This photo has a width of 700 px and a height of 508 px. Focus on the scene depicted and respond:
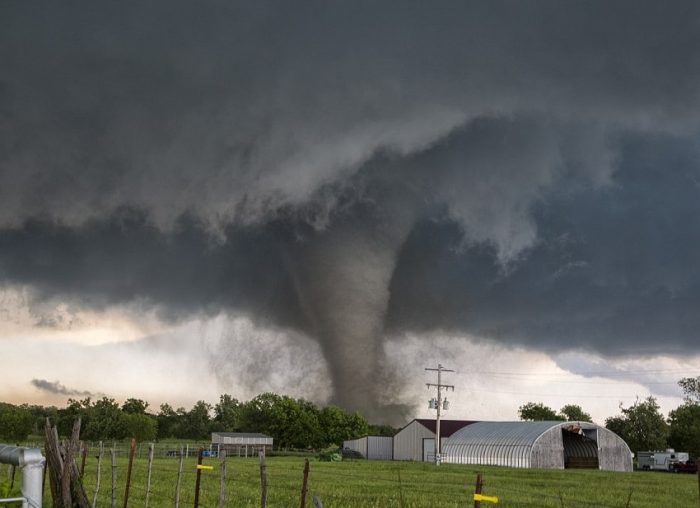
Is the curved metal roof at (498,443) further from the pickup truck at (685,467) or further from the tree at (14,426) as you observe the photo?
the tree at (14,426)

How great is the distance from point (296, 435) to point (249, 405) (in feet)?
69.3

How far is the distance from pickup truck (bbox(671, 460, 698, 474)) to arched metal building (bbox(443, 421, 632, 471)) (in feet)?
16.8

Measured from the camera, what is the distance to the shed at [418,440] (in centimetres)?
9850

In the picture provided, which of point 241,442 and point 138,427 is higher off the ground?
point 138,427

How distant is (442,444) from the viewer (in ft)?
309

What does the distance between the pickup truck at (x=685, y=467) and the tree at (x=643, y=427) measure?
183 feet

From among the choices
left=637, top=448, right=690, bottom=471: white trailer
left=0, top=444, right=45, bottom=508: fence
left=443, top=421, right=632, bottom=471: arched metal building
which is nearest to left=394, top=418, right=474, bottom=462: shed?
left=443, top=421, right=632, bottom=471: arched metal building

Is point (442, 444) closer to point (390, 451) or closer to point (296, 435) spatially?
point (390, 451)

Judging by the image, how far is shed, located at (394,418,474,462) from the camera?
98500mm

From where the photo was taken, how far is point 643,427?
5669 inches

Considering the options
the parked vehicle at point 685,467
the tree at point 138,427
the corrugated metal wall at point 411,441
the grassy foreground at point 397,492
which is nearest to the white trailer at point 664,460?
the parked vehicle at point 685,467

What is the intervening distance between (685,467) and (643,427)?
62.9 m

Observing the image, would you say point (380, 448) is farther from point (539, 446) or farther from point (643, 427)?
point (643, 427)

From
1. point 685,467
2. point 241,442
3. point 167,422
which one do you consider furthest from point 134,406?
point 685,467
